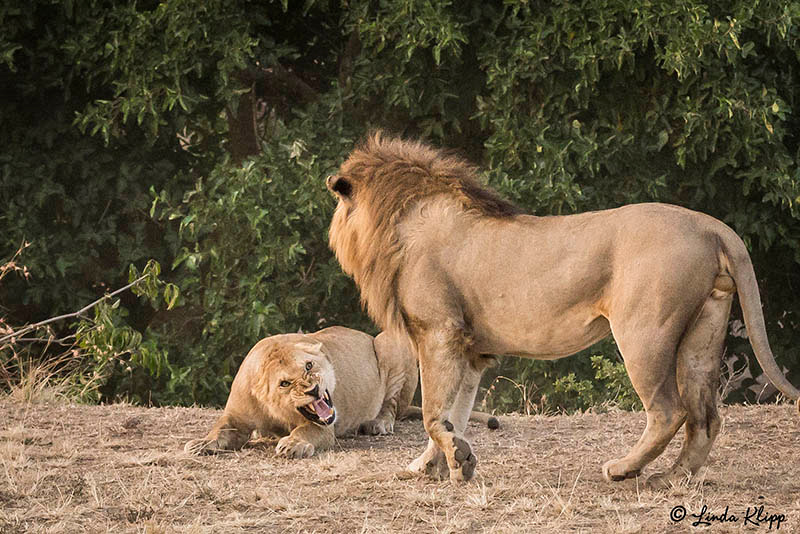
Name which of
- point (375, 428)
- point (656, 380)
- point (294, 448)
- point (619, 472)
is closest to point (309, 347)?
point (294, 448)

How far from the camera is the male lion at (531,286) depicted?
14.4 ft

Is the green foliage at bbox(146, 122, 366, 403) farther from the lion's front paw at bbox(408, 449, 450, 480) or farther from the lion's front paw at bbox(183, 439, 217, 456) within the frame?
the lion's front paw at bbox(408, 449, 450, 480)

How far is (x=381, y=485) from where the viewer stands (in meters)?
4.81

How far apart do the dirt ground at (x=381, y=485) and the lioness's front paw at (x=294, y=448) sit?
73 millimetres

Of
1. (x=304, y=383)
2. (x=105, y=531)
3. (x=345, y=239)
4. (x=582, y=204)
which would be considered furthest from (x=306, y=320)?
(x=105, y=531)

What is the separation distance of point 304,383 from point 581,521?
219 cm

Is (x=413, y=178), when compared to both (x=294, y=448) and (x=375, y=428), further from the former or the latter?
(x=375, y=428)

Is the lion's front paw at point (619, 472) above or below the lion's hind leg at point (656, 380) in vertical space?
below

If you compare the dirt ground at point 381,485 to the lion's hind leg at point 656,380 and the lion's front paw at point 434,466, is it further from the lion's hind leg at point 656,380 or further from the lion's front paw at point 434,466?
the lion's hind leg at point 656,380

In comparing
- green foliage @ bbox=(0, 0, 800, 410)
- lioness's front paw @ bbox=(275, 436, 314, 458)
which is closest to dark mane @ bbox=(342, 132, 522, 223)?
lioness's front paw @ bbox=(275, 436, 314, 458)

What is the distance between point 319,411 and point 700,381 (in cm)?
216

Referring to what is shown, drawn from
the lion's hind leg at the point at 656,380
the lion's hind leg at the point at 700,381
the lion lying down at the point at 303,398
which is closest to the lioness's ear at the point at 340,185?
the lion lying down at the point at 303,398

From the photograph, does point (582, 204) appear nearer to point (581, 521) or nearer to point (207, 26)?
point (207, 26)

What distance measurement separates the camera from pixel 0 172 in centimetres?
947
